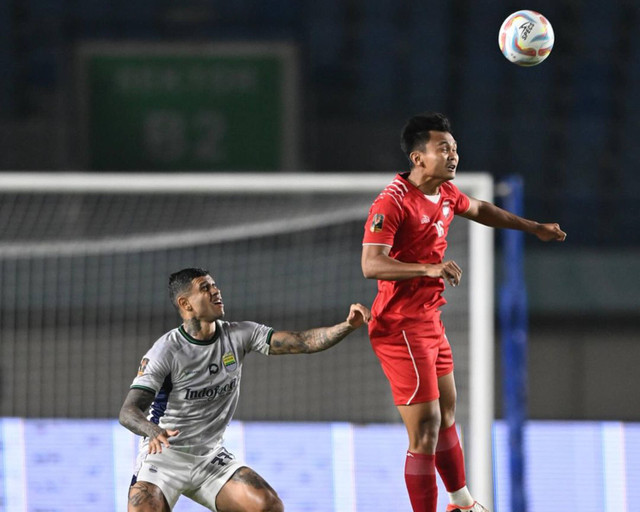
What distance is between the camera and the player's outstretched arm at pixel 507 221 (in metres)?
3.83

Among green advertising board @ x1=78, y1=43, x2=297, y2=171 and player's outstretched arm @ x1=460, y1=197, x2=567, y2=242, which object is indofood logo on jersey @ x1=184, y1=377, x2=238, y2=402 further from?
green advertising board @ x1=78, y1=43, x2=297, y2=171

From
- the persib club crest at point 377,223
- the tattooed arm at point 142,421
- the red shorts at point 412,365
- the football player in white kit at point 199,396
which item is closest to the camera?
the tattooed arm at point 142,421

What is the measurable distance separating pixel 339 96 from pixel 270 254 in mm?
3662

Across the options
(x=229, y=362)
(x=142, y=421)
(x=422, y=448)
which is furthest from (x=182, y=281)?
(x=422, y=448)

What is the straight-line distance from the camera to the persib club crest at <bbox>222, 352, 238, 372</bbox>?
3.82 metres

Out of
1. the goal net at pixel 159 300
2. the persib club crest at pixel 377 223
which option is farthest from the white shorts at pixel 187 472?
the goal net at pixel 159 300

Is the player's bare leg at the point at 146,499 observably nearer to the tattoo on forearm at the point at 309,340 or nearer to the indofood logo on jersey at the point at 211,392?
the indofood logo on jersey at the point at 211,392

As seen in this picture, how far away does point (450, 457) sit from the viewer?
3.80 m

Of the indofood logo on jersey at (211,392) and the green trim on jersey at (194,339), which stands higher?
the green trim on jersey at (194,339)

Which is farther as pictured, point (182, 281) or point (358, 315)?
point (182, 281)

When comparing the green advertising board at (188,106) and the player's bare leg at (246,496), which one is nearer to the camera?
the player's bare leg at (246,496)

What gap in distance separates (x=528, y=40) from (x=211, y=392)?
5.80 feet

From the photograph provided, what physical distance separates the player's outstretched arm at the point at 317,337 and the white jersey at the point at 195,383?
2.2 inches

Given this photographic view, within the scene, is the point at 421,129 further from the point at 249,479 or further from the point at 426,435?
the point at 249,479
